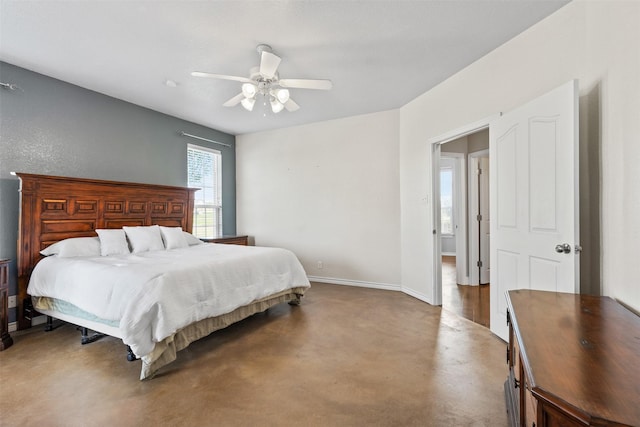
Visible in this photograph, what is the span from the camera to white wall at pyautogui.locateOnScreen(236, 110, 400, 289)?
4.45 meters

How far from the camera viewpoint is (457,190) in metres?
4.76

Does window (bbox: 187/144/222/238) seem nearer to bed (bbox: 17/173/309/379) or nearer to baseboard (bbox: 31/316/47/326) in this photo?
bed (bbox: 17/173/309/379)

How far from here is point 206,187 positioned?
5242 millimetres

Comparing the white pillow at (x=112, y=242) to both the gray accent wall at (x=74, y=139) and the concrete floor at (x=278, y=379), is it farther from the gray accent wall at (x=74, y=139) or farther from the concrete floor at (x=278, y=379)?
the concrete floor at (x=278, y=379)

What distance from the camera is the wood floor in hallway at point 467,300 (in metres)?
3.29

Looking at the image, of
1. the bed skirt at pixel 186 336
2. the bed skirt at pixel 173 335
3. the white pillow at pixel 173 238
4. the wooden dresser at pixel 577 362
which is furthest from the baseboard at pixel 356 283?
the wooden dresser at pixel 577 362

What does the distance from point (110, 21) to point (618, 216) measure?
145 inches

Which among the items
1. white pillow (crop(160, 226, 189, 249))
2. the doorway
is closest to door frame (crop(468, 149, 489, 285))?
the doorway

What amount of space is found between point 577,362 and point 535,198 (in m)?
1.70

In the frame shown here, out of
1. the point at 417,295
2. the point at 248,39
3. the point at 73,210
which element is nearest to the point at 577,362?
the point at 248,39

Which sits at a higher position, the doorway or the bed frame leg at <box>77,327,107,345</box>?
the doorway

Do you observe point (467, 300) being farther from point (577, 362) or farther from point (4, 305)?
→ point (4, 305)

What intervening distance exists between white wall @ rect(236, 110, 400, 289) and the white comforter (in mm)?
1692

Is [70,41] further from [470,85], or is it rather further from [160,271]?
[470,85]
